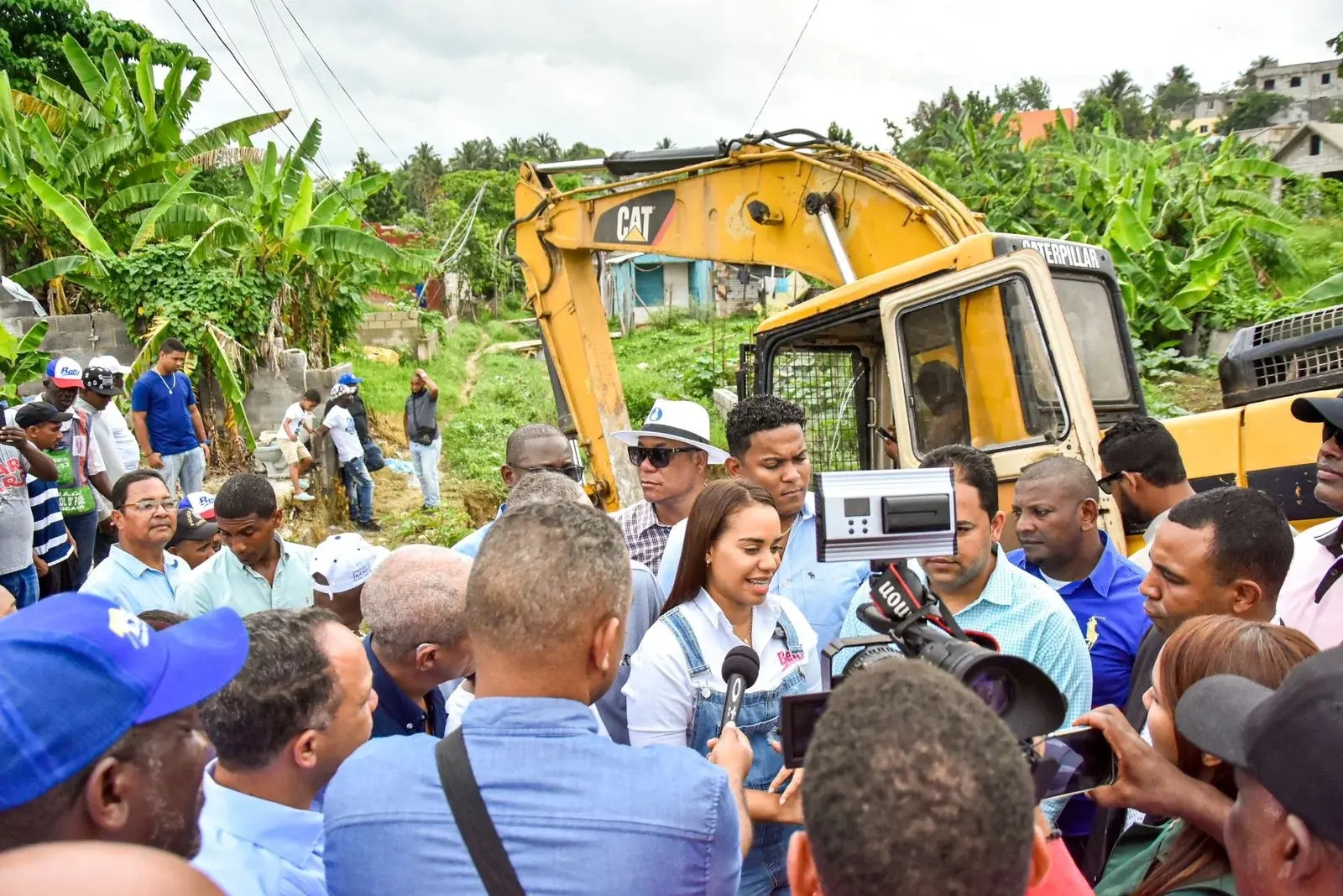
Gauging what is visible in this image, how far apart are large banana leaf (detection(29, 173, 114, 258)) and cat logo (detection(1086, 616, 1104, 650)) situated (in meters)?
11.5

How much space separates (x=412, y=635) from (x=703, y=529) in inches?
32.4

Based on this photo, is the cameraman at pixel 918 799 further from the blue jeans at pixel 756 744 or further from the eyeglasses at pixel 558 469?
the eyeglasses at pixel 558 469

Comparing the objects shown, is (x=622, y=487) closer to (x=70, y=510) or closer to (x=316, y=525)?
(x=70, y=510)

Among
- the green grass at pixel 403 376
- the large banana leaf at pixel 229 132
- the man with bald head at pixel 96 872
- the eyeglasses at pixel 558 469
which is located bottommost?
the man with bald head at pixel 96 872

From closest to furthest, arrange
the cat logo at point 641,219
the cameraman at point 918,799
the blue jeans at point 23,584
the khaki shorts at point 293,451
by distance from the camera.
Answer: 1. the cameraman at point 918,799
2. the blue jeans at point 23,584
3. the cat logo at point 641,219
4. the khaki shorts at point 293,451

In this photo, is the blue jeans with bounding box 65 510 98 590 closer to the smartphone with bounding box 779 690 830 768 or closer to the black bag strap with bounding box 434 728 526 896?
the black bag strap with bounding box 434 728 526 896

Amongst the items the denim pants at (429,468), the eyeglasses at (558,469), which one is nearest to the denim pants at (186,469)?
the denim pants at (429,468)

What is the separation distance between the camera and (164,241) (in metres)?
12.4

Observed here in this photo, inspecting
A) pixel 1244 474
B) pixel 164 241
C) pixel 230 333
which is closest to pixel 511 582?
pixel 1244 474

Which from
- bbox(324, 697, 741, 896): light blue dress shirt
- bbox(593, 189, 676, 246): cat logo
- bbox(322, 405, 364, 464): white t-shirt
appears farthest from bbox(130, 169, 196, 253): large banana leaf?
bbox(324, 697, 741, 896): light blue dress shirt

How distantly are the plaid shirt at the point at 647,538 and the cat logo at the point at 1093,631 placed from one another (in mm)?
1575

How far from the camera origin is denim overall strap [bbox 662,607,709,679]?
241 centimetres

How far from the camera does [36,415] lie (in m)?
5.65

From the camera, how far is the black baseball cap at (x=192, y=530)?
463cm
